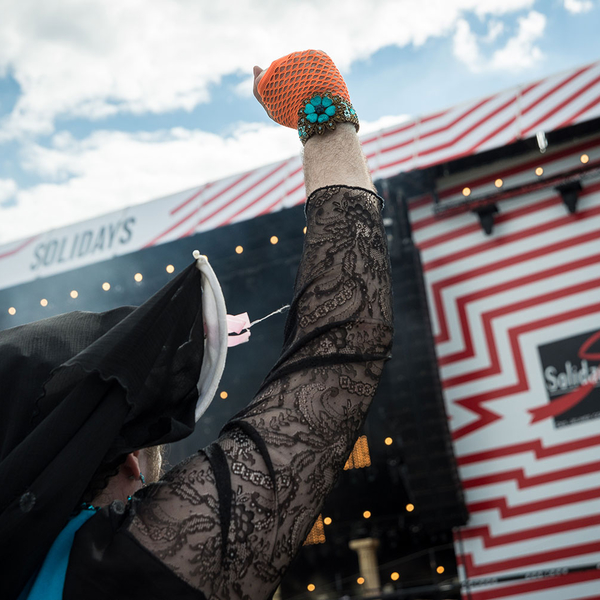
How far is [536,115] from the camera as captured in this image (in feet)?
15.2

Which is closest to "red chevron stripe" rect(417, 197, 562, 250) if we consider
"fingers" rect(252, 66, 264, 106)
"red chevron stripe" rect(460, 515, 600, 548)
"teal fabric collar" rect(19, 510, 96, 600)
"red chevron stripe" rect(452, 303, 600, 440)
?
"red chevron stripe" rect(452, 303, 600, 440)

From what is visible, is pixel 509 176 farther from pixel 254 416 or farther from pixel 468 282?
pixel 254 416

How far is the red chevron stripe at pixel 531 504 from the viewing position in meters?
4.36

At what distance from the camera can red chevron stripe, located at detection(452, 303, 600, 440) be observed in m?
4.63

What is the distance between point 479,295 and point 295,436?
4.39m

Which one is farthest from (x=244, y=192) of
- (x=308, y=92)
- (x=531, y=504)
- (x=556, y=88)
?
(x=308, y=92)

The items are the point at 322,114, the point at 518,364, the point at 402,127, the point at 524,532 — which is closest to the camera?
the point at 322,114

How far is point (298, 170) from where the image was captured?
5242 mm

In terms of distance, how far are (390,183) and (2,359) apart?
4.43m

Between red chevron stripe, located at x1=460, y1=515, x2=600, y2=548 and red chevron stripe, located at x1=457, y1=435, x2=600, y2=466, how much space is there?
428 mm

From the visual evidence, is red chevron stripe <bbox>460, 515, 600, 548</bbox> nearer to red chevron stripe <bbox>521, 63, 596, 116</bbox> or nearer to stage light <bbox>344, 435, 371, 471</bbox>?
stage light <bbox>344, 435, 371, 471</bbox>

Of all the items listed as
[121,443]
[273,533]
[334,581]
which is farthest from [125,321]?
[334,581]

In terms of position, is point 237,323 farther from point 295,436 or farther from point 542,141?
point 542,141

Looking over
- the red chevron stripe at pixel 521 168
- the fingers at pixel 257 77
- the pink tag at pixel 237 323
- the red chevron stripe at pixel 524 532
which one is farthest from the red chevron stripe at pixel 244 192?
the pink tag at pixel 237 323
